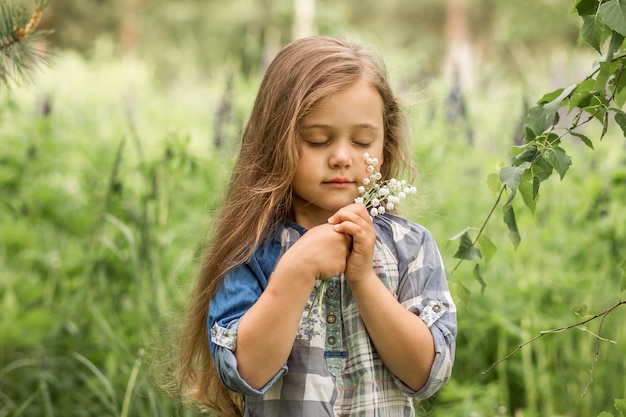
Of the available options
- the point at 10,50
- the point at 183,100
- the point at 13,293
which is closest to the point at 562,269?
the point at 13,293

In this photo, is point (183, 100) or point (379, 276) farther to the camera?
point (183, 100)

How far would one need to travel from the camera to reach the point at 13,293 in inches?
122

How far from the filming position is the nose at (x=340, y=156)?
153 centimetres

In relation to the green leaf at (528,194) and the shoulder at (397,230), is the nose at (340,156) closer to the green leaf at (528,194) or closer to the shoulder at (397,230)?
the shoulder at (397,230)

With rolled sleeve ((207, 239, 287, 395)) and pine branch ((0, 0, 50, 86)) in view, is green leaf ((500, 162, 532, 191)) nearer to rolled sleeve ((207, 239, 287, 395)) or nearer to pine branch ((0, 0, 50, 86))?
rolled sleeve ((207, 239, 287, 395))

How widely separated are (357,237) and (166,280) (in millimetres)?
1677

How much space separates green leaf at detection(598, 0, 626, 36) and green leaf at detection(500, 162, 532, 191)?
270mm

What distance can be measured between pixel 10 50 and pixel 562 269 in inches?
95.2

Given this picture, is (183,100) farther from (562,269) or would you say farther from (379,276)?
(379,276)

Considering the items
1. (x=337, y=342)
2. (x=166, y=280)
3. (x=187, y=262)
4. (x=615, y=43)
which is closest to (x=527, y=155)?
(x=615, y=43)

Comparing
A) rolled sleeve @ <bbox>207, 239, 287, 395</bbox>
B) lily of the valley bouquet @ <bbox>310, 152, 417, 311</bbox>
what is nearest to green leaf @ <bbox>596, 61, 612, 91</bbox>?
lily of the valley bouquet @ <bbox>310, 152, 417, 311</bbox>

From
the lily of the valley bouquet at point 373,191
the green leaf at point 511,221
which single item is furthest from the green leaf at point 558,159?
the lily of the valley bouquet at point 373,191

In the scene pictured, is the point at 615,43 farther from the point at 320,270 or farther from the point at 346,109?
the point at 320,270

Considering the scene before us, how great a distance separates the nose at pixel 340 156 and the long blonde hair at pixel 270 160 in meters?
0.08
